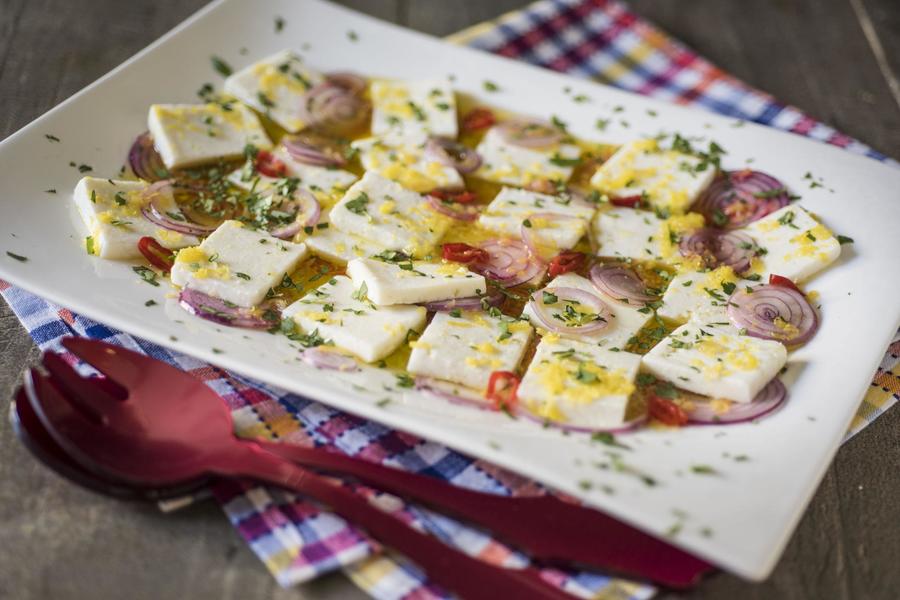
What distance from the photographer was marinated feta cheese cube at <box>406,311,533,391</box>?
4.08 meters

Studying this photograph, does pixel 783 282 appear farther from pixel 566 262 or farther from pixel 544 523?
pixel 544 523

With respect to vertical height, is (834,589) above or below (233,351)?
below

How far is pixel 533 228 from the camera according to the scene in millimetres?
4984

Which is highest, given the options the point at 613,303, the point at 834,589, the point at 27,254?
the point at 27,254

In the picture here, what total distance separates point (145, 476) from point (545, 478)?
1465 mm

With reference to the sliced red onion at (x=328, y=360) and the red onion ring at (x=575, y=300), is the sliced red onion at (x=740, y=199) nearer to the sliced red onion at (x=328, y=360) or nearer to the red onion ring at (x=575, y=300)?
the red onion ring at (x=575, y=300)

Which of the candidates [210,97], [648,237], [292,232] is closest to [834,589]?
[648,237]

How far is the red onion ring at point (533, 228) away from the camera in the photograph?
194 inches

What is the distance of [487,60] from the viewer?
609 centimetres

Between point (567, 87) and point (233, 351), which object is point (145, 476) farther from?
point (567, 87)

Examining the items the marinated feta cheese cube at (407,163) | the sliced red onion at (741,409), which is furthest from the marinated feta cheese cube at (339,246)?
the sliced red onion at (741,409)

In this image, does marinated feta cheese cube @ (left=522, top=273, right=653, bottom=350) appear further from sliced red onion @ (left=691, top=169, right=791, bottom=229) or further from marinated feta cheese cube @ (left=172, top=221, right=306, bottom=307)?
marinated feta cheese cube @ (left=172, top=221, right=306, bottom=307)

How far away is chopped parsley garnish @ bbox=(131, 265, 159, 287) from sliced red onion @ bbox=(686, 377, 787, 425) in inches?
92.1

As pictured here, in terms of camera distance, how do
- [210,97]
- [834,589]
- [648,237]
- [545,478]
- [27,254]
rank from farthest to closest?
1. [210,97]
2. [648,237]
3. [27,254]
4. [834,589]
5. [545,478]
